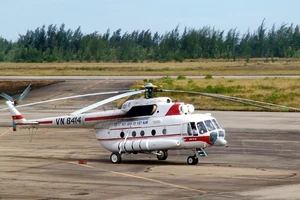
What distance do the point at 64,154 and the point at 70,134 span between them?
6.98m

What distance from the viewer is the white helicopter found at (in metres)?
26.8

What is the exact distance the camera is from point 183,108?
90.6ft

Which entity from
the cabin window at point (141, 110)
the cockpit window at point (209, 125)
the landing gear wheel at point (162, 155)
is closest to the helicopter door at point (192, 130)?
the cockpit window at point (209, 125)

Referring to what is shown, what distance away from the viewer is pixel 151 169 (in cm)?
2669

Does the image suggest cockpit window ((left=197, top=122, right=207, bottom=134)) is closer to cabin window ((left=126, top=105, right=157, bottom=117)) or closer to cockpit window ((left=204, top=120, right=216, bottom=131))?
cockpit window ((left=204, top=120, right=216, bottom=131))

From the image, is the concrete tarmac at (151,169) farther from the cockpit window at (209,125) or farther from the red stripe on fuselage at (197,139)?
the cockpit window at (209,125)

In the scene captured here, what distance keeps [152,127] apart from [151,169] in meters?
1.88

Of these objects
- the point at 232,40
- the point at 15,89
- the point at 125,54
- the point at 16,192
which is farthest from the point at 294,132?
the point at 232,40

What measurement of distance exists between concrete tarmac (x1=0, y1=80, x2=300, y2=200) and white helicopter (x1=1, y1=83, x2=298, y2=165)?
0.73 m

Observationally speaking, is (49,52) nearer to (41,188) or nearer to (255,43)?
(255,43)

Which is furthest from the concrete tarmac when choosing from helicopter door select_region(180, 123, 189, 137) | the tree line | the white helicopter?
the tree line

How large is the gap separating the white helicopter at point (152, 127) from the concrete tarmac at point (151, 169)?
0.73 metres

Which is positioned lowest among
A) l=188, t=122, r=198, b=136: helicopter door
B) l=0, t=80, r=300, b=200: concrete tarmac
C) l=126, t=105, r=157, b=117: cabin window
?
l=0, t=80, r=300, b=200: concrete tarmac

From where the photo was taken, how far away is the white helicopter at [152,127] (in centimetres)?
2677
